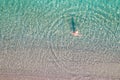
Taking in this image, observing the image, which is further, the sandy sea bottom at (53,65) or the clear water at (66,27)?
the clear water at (66,27)

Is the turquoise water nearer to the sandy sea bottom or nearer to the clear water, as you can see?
the clear water

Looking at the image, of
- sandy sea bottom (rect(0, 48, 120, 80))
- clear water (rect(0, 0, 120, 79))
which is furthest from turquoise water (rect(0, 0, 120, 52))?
sandy sea bottom (rect(0, 48, 120, 80))

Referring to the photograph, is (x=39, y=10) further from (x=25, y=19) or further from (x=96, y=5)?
(x=96, y=5)

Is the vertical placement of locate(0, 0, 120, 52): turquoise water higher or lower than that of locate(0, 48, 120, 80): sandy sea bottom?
higher

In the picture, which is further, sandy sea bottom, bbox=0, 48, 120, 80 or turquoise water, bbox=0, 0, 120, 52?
turquoise water, bbox=0, 0, 120, 52

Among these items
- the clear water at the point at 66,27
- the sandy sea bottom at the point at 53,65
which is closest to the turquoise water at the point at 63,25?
the clear water at the point at 66,27

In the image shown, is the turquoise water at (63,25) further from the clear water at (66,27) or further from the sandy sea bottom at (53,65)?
the sandy sea bottom at (53,65)

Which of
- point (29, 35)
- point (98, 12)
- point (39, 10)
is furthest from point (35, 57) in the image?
point (98, 12)
